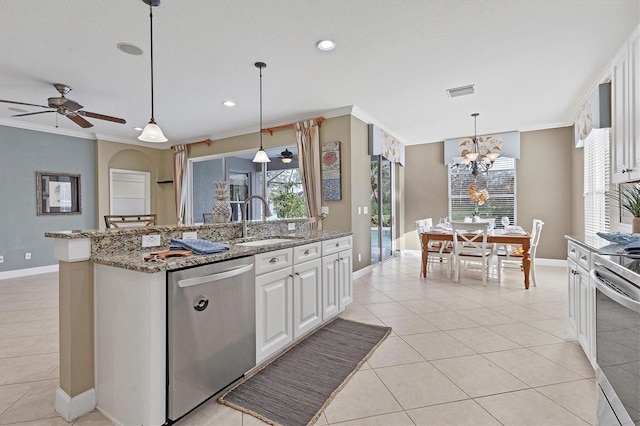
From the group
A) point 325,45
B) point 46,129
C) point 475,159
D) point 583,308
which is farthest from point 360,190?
point 46,129

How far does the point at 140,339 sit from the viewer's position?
1.53 metres

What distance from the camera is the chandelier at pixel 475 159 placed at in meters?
5.29

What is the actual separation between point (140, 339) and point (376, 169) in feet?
17.2

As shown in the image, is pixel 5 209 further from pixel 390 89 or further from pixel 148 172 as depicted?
pixel 390 89

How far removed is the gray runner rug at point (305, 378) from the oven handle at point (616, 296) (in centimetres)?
156

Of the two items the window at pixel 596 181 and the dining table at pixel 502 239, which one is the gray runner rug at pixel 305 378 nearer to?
the dining table at pixel 502 239

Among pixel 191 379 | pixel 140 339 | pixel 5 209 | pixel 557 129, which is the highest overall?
pixel 557 129

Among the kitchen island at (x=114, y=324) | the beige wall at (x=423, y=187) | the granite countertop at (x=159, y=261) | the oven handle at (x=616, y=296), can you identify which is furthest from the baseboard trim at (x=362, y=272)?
the oven handle at (x=616, y=296)

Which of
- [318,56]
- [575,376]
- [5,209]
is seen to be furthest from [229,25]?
[5,209]

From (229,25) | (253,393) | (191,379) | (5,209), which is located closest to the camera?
(191,379)

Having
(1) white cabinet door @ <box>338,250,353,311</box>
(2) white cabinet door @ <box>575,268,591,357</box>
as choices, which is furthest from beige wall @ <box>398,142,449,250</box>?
(2) white cabinet door @ <box>575,268,591,357</box>

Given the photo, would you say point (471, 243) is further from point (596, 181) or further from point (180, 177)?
point (180, 177)

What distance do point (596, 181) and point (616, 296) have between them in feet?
13.3

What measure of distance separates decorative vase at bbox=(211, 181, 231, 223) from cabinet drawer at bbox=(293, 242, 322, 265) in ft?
2.56
